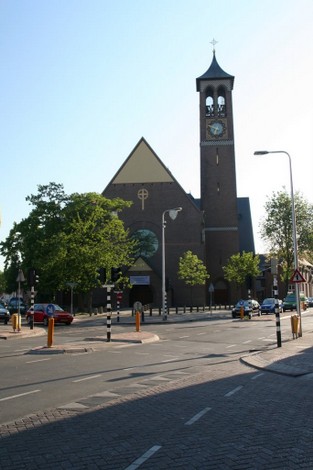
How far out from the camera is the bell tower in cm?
6169

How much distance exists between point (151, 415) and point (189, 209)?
5327cm

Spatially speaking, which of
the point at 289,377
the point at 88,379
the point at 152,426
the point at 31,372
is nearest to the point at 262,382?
the point at 289,377

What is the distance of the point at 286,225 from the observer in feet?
222

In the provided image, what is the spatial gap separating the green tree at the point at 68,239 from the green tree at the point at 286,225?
2874 cm

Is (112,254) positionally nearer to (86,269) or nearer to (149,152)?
(86,269)

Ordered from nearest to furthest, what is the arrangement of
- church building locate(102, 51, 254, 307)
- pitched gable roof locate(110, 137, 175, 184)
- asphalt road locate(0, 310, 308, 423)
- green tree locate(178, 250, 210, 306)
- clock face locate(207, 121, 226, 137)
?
asphalt road locate(0, 310, 308, 423), green tree locate(178, 250, 210, 306), church building locate(102, 51, 254, 307), pitched gable roof locate(110, 137, 175, 184), clock face locate(207, 121, 226, 137)

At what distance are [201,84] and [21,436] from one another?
61610 mm

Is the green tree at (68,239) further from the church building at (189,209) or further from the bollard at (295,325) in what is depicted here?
the bollard at (295,325)

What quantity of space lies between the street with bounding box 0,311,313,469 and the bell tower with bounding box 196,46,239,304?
48.5m

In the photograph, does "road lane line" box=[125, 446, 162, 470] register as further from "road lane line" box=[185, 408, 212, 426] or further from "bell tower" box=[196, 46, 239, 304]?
"bell tower" box=[196, 46, 239, 304]

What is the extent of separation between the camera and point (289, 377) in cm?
1150

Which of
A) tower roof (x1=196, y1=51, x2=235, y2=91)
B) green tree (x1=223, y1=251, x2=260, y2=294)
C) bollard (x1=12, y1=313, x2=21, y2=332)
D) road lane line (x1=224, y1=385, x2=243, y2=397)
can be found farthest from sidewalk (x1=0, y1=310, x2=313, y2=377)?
tower roof (x1=196, y1=51, x2=235, y2=91)

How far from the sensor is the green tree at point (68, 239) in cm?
4222

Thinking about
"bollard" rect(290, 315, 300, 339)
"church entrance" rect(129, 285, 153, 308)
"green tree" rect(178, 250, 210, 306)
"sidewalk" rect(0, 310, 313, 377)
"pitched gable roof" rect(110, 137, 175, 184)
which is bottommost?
"sidewalk" rect(0, 310, 313, 377)
